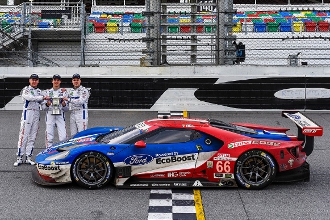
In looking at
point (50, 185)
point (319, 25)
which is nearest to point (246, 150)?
point (50, 185)

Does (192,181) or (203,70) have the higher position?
(203,70)

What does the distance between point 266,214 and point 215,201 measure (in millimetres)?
762

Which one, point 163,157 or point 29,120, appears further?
point 29,120

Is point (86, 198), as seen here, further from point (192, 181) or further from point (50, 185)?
point (192, 181)

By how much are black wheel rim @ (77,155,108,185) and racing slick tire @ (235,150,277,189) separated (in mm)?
1788

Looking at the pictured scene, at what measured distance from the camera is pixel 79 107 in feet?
31.9

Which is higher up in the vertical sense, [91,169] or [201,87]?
[201,87]

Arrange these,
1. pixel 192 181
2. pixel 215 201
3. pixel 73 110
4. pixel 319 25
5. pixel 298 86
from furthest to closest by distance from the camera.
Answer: pixel 319 25 < pixel 298 86 < pixel 73 110 < pixel 192 181 < pixel 215 201

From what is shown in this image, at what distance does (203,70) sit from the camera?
15.5 metres

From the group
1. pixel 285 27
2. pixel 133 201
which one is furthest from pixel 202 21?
pixel 133 201

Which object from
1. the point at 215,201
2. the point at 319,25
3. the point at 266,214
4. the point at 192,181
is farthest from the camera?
the point at 319,25

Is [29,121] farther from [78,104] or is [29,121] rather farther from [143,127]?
[143,127]

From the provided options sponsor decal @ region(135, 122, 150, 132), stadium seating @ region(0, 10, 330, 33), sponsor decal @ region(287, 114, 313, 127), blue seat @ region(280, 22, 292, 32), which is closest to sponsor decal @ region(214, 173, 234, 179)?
sponsor decal @ region(135, 122, 150, 132)

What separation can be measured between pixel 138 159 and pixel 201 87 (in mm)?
8496
